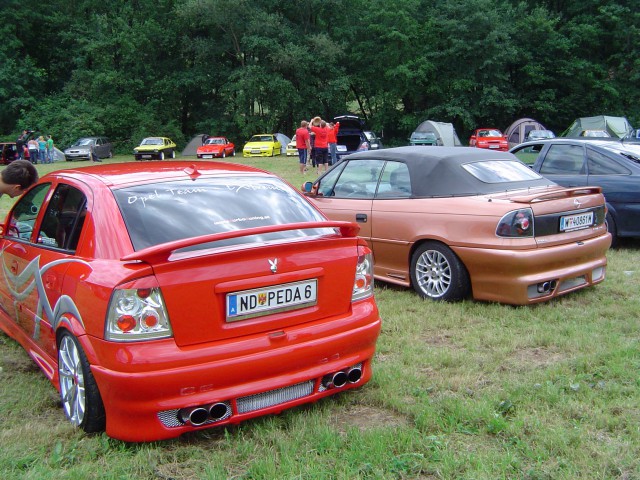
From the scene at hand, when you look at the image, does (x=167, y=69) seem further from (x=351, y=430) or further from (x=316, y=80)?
(x=351, y=430)

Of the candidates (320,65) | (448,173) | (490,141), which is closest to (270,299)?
(448,173)

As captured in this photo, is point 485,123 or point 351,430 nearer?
point 351,430

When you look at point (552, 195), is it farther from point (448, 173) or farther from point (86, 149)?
point (86, 149)

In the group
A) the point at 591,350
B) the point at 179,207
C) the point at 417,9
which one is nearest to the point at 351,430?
the point at 179,207

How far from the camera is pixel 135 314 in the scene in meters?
2.84

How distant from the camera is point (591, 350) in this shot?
423cm

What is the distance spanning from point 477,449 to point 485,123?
139 feet

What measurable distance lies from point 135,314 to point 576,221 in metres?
4.15

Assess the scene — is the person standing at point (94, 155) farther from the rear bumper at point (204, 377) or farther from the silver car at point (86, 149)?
the rear bumper at point (204, 377)

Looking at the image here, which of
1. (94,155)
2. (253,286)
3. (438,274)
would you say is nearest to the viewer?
(253,286)

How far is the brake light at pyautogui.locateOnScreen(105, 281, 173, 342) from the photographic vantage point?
2832mm

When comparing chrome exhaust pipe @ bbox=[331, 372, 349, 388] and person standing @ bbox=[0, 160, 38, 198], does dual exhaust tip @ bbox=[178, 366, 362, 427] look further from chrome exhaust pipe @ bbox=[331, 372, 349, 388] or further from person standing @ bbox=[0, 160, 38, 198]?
person standing @ bbox=[0, 160, 38, 198]

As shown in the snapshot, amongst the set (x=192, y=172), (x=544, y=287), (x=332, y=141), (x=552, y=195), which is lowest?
(x=544, y=287)

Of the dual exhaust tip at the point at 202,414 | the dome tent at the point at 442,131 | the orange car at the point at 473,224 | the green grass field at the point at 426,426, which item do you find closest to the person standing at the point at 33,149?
the dome tent at the point at 442,131
